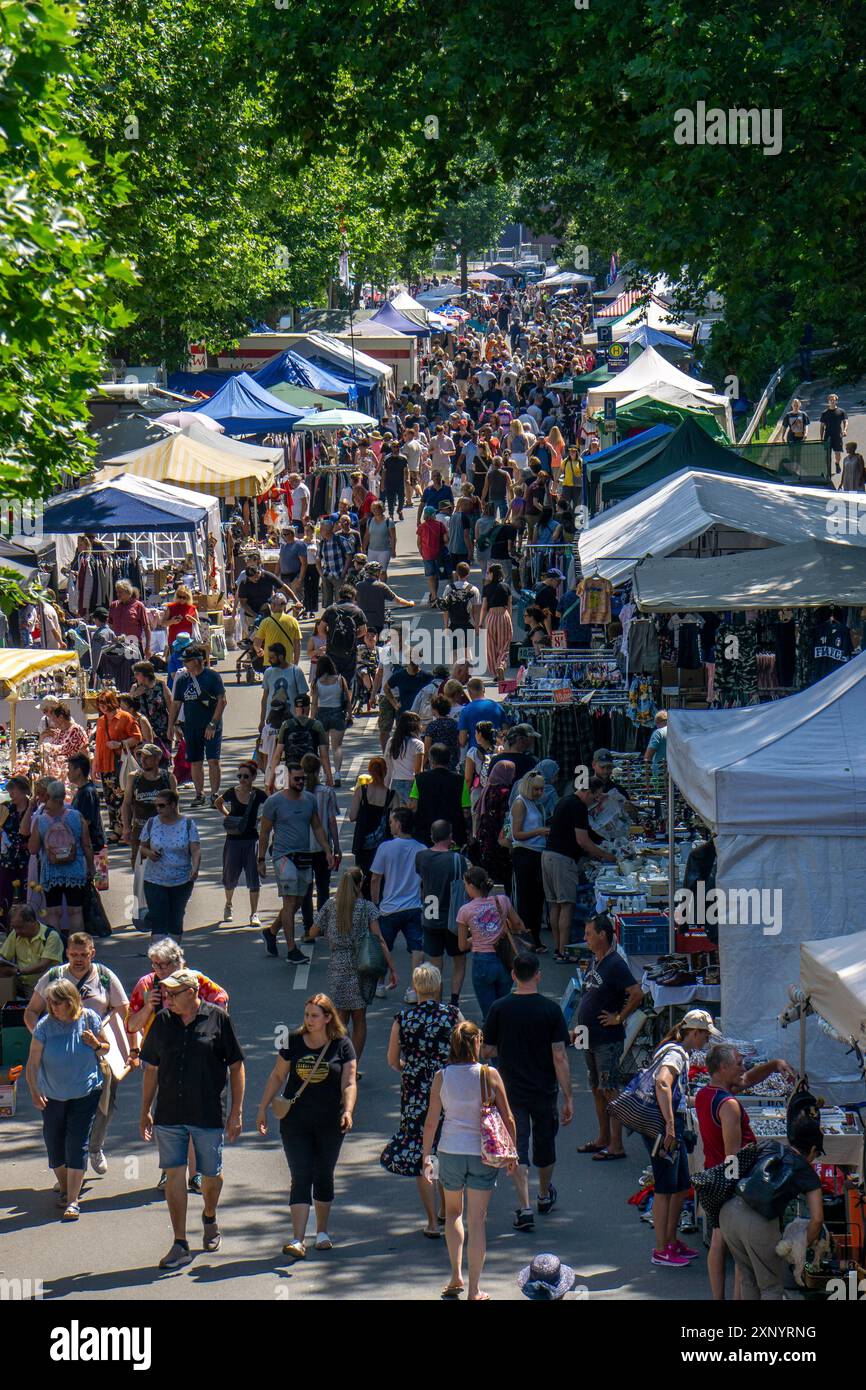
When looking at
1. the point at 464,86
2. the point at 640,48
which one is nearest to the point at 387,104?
the point at 464,86

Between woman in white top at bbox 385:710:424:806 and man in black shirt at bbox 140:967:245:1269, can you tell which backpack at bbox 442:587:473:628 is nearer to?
woman in white top at bbox 385:710:424:806

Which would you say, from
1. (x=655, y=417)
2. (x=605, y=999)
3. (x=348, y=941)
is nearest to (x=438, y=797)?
(x=348, y=941)

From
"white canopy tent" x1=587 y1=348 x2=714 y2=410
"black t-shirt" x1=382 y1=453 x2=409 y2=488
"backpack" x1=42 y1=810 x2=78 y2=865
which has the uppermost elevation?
"white canopy tent" x1=587 y1=348 x2=714 y2=410

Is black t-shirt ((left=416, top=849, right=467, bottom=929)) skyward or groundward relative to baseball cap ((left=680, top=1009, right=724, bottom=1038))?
skyward

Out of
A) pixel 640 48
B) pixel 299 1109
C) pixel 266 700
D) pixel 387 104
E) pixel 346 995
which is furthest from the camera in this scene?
pixel 266 700

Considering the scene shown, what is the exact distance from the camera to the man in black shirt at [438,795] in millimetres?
13828

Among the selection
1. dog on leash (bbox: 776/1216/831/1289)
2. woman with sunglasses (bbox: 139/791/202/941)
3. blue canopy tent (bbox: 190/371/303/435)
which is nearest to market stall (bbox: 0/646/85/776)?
woman with sunglasses (bbox: 139/791/202/941)

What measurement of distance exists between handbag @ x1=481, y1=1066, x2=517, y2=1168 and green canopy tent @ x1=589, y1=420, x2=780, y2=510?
1168cm

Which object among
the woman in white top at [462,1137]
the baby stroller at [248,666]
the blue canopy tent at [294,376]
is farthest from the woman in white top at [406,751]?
the blue canopy tent at [294,376]

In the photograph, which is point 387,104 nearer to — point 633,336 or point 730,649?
point 730,649

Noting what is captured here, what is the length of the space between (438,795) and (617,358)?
25.6m

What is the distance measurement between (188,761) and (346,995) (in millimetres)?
7020

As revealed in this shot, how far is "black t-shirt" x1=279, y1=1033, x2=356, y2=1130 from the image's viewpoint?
896cm

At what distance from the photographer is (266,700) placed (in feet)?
56.7
